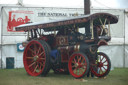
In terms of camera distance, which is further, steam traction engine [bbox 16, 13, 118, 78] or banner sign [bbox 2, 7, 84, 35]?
banner sign [bbox 2, 7, 84, 35]

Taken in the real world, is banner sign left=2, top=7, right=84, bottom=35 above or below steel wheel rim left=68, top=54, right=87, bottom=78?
above

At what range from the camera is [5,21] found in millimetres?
15844

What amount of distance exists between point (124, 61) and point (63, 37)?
806cm

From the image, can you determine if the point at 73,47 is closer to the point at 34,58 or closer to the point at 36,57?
the point at 36,57

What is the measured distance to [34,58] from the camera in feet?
33.4

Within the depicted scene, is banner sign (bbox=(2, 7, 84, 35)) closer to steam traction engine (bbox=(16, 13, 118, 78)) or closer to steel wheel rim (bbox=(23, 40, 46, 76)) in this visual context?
steam traction engine (bbox=(16, 13, 118, 78))

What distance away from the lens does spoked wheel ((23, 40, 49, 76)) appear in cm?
975

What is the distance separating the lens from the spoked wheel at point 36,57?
384 inches

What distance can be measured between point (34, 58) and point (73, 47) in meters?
1.86

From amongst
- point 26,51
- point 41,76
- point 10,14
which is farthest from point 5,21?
point 41,76

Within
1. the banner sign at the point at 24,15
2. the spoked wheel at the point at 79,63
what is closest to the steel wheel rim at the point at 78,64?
the spoked wheel at the point at 79,63

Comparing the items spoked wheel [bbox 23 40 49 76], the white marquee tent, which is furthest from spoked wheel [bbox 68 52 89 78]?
the white marquee tent

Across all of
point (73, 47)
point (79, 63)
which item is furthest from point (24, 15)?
point (79, 63)

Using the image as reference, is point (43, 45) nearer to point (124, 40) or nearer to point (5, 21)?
point (5, 21)
